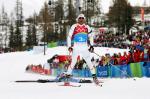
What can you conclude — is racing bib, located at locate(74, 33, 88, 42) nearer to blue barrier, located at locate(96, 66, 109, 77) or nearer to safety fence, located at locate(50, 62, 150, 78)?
safety fence, located at locate(50, 62, 150, 78)

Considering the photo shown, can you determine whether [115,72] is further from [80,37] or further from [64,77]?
[80,37]

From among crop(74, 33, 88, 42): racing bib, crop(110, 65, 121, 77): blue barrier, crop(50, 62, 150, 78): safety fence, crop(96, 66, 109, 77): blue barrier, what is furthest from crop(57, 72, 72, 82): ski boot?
crop(96, 66, 109, 77): blue barrier

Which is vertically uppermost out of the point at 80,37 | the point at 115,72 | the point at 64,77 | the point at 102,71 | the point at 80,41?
the point at 80,37

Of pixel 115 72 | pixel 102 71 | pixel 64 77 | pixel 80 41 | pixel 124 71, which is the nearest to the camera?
pixel 80 41

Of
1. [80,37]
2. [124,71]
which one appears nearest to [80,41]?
[80,37]

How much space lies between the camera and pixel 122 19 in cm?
7462

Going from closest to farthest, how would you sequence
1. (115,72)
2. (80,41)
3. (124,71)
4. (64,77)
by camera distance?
(80,41) < (64,77) < (124,71) < (115,72)

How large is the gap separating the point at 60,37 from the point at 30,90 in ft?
252

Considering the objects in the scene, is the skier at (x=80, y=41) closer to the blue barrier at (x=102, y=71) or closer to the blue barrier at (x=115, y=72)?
the blue barrier at (x=115, y=72)

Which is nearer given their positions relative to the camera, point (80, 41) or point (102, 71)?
point (80, 41)

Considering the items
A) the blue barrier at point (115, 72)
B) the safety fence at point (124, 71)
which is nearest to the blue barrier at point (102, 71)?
the safety fence at point (124, 71)

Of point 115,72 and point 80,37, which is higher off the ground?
point 80,37

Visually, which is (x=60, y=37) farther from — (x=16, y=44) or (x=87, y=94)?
(x=87, y=94)

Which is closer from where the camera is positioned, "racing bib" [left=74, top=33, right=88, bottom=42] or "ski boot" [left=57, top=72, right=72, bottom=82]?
"racing bib" [left=74, top=33, right=88, bottom=42]
